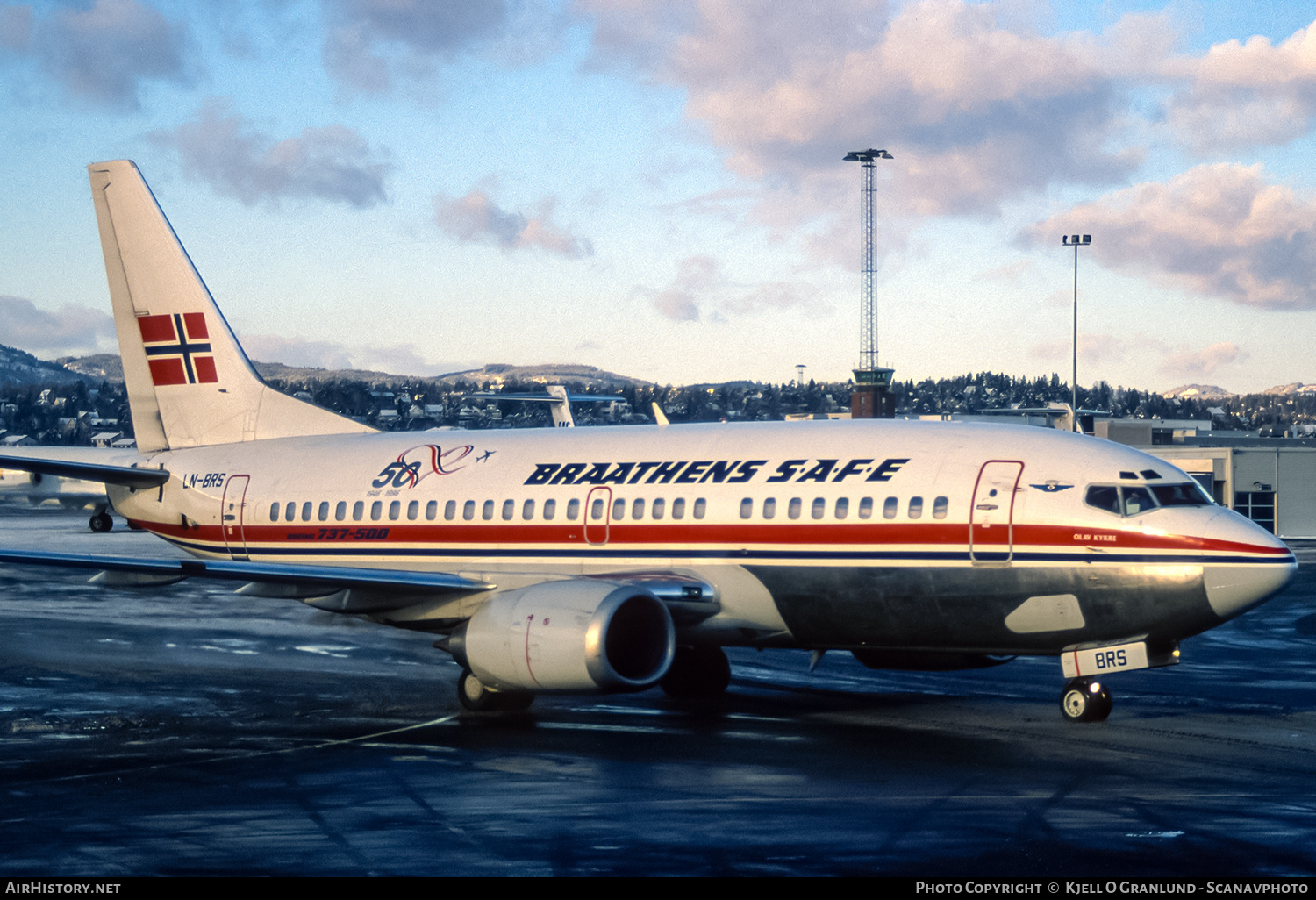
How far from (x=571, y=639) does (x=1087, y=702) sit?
7120mm

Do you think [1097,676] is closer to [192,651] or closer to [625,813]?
[625,813]

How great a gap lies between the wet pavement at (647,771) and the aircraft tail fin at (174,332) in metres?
4.71

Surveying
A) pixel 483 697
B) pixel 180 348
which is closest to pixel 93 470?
pixel 180 348

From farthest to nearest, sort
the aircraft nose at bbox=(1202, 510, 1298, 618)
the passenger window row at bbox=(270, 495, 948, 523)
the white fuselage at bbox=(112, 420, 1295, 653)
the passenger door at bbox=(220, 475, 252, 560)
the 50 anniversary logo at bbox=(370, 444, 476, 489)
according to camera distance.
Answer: the passenger door at bbox=(220, 475, 252, 560) < the 50 anniversary logo at bbox=(370, 444, 476, 489) < the passenger window row at bbox=(270, 495, 948, 523) < the white fuselage at bbox=(112, 420, 1295, 653) < the aircraft nose at bbox=(1202, 510, 1298, 618)

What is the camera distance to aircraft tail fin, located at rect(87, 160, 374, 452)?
28.0 m

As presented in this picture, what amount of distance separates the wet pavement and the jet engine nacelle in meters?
0.86

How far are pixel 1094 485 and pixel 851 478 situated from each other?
336 centimetres

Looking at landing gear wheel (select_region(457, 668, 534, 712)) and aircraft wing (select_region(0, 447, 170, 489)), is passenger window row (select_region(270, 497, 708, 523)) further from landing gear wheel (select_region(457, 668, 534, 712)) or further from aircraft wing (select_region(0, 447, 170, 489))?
aircraft wing (select_region(0, 447, 170, 489))

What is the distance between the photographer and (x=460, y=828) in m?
13.2

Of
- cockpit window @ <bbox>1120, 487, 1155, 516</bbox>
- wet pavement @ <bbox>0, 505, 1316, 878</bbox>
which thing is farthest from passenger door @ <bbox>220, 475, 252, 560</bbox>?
cockpit window @ <bbox>1120, 487, 1155, 516</bbox>

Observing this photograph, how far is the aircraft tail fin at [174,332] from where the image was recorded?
2802cm

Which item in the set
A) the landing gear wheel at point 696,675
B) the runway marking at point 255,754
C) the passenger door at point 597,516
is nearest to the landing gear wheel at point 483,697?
the runway marking at point 255,754

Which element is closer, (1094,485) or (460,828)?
Answer: (460,828)

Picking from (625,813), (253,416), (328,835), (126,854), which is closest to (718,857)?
(625,813)
